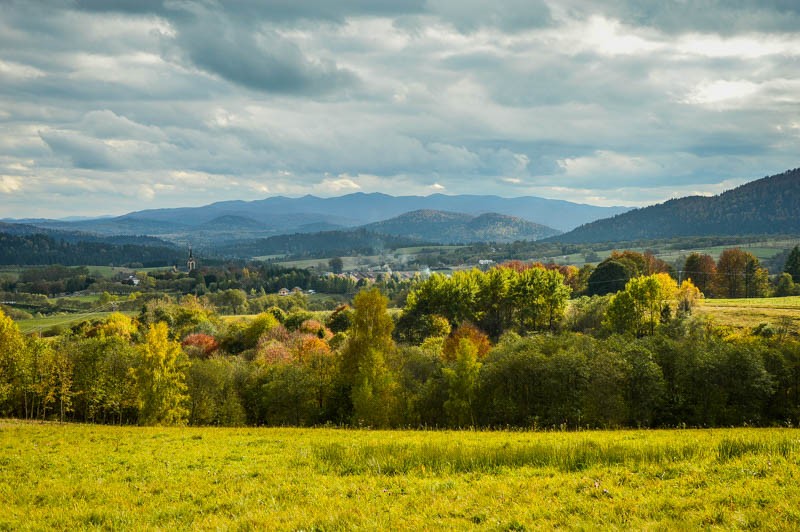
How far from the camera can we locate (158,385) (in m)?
51.2

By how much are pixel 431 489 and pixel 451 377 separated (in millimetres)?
34832

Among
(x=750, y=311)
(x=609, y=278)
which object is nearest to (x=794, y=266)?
(x=609, y=278)

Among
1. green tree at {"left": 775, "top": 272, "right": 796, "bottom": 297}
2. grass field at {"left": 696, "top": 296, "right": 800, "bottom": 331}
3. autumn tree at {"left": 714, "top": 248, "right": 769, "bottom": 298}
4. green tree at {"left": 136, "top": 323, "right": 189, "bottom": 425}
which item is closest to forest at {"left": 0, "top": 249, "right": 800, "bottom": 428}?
green tree at {"left": 136, "top": 323, "right": 189, "bottom": 425}

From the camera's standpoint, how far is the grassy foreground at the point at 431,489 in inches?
410

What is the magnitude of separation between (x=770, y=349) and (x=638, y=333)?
86.9 feet

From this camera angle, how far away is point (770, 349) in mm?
45969

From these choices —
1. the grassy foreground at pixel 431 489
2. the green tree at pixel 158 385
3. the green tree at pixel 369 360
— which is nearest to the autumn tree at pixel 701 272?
the green tree at pixel 369 360

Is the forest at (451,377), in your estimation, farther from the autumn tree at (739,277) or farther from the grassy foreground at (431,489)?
the autumn tree at (739,277)

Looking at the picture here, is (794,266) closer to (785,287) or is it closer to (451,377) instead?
(785,287)

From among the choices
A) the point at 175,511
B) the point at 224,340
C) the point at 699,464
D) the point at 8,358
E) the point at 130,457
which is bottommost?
the point at 224,340

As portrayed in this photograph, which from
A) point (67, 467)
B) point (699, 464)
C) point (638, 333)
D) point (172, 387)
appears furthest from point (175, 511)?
point (638, 333)

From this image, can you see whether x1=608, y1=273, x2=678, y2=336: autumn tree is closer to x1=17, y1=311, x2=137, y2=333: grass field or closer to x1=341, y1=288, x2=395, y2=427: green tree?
x1=341, y1=288, x2=395, y2=427: green tree

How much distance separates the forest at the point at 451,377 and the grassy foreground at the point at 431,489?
15.4 metres

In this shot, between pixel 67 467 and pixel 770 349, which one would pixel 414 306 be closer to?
pixel 770 349
